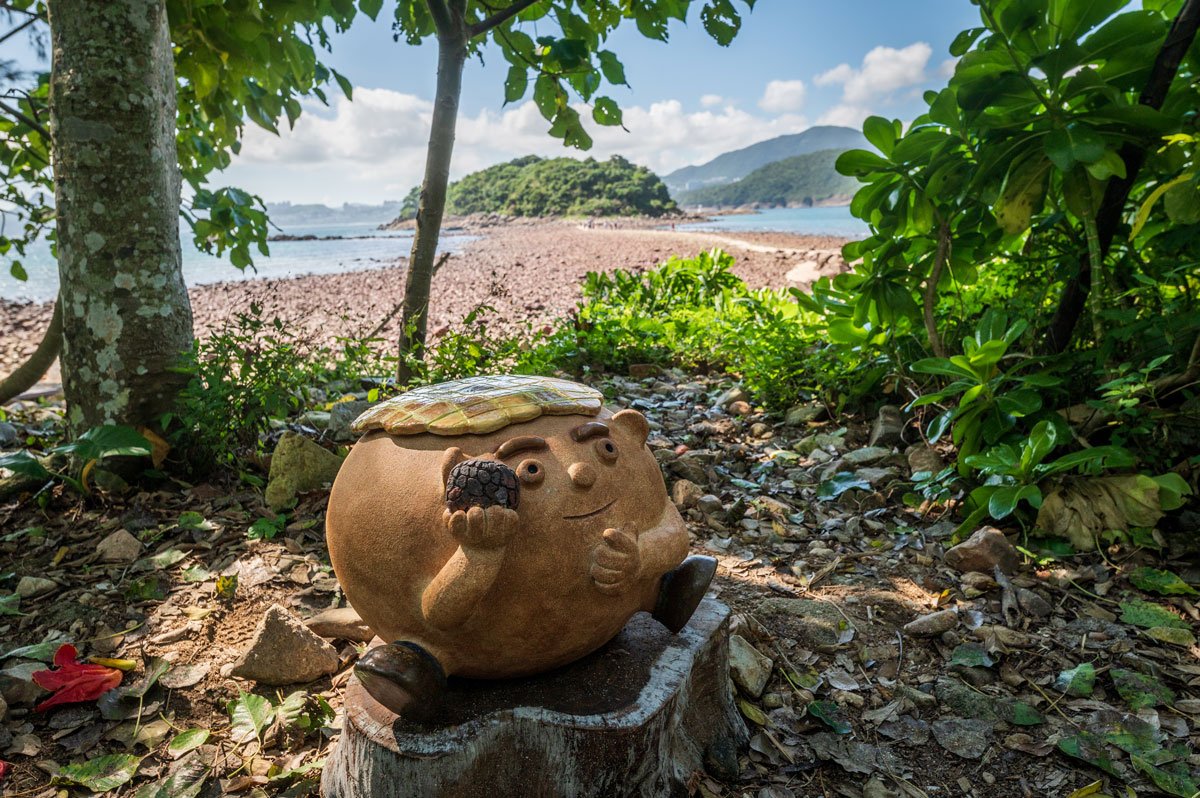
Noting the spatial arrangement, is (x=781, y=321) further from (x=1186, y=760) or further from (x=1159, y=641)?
(x=1186, y=760)

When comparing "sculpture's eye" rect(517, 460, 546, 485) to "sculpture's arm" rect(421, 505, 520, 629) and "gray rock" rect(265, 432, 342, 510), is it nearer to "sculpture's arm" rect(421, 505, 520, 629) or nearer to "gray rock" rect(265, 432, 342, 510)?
"sculpture's arm" rect(421, 505, 520, 629)

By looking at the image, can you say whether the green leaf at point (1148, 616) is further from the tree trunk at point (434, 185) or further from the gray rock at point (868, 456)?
the tree trunk at point (434, 185)

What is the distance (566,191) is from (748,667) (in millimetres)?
45490

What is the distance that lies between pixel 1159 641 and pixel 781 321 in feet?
10.4

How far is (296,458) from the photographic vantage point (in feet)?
11.8

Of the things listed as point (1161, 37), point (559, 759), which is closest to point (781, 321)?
point (1161, 37)

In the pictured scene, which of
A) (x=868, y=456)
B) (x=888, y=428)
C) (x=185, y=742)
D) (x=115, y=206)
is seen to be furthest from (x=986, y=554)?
(x=115, y=206)

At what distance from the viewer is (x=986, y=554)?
316 centimetres

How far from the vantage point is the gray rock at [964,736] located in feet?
7.39

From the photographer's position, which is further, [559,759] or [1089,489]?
[1089,489]

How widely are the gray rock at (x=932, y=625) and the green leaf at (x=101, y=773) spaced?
8.73 feet

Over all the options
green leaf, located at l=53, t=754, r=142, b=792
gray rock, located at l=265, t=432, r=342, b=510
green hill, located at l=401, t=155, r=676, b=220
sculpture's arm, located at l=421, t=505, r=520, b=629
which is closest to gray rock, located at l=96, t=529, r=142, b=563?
gray rock, located at l=265, t=432, r=342, b=510

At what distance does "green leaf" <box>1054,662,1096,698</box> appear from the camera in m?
2.48

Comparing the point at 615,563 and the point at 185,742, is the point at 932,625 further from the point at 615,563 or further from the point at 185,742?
the point at 185,742
